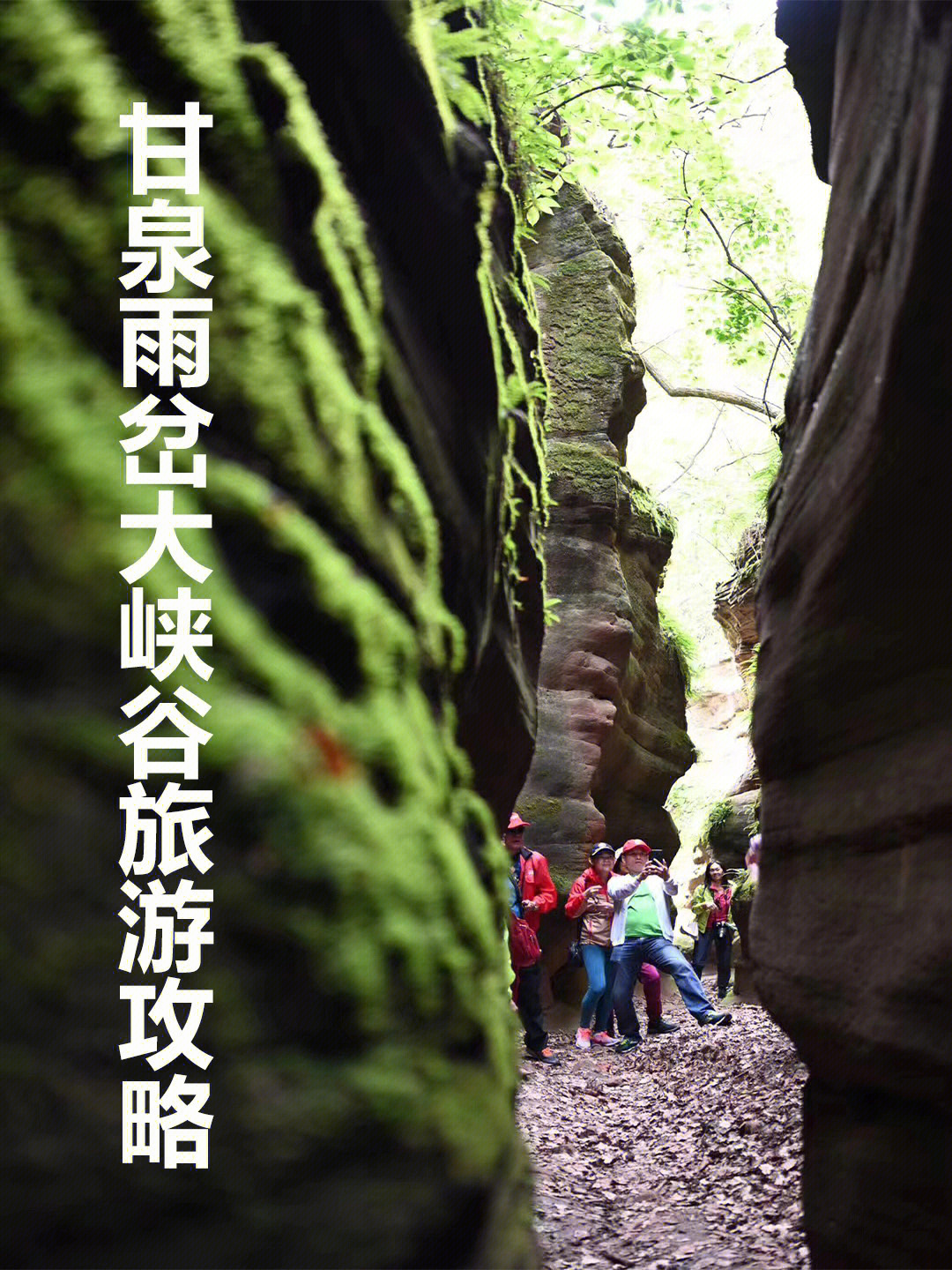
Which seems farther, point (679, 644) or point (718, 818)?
point (679, 644)

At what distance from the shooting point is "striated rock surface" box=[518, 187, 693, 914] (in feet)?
44.9

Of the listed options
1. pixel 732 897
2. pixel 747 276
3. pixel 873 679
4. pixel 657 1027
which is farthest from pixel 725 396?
pixel 873 679

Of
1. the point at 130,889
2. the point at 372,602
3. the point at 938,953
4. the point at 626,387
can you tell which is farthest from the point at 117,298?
the point at 626,387

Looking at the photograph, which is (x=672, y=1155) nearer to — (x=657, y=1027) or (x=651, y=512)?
(x=657, y=1027)

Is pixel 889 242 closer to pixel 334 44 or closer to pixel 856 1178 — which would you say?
pixel 334 44

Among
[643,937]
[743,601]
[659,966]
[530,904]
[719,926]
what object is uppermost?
[743,601]

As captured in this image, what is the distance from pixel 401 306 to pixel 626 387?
1249 centimetres

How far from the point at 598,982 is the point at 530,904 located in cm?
209

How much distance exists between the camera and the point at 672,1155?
6613 millimetres

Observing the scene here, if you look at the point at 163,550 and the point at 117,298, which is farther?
the point at 117,298

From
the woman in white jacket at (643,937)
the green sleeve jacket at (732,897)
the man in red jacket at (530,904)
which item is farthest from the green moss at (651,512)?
the man in red jacket at (530,904)

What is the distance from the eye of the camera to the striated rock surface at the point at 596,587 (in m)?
13.7

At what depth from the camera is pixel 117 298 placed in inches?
87.1

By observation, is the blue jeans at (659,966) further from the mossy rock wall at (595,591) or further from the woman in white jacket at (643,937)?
the mossy rock wall at (595,591)
